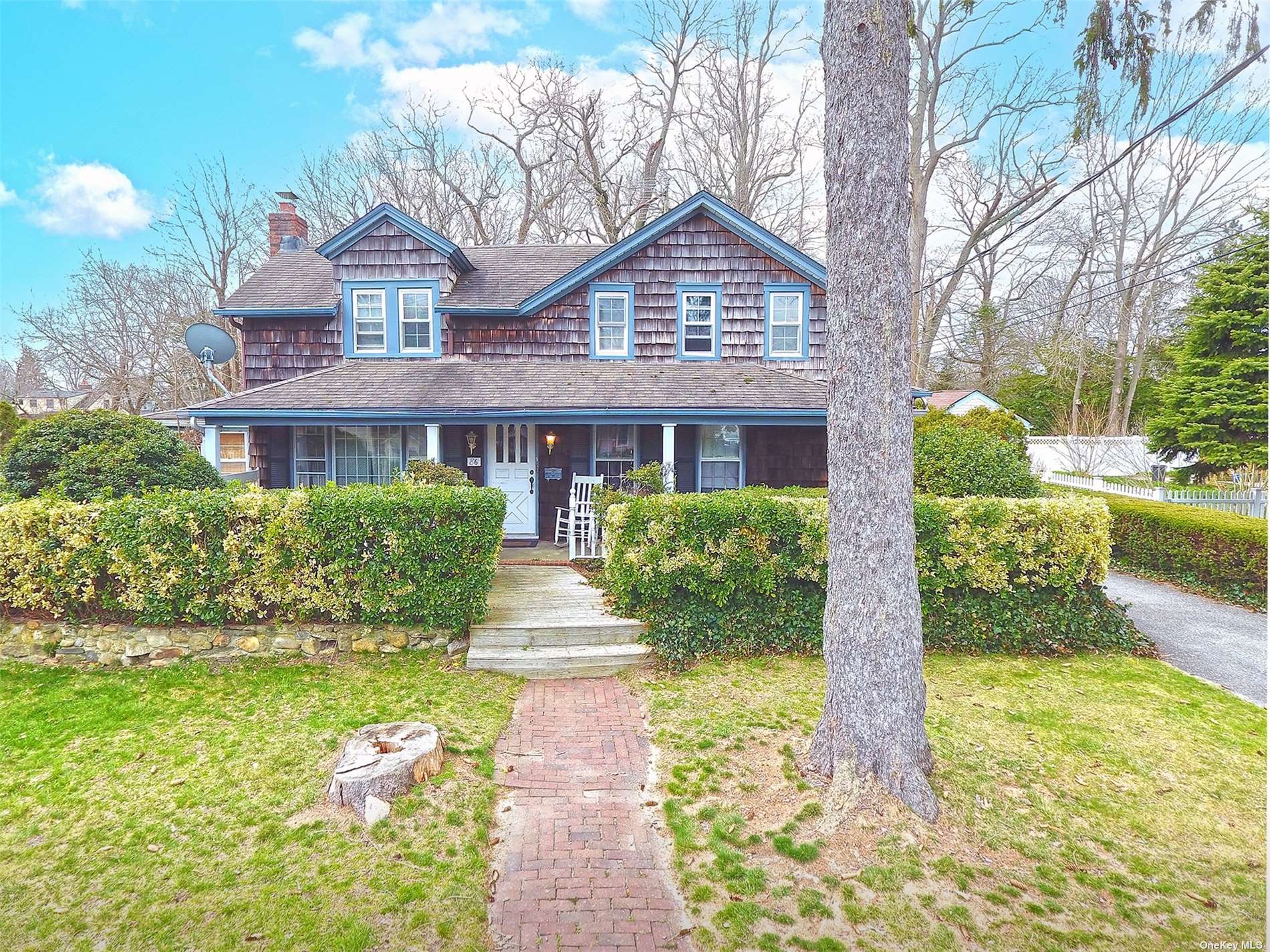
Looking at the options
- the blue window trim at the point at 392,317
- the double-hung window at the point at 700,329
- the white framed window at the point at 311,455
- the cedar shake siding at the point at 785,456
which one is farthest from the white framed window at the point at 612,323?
the white framed window at the point at 311,455

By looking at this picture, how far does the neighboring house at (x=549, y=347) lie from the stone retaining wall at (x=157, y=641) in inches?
204

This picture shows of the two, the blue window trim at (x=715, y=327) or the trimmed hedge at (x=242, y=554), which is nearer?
the trimmed hedge at (x=242, y=554)

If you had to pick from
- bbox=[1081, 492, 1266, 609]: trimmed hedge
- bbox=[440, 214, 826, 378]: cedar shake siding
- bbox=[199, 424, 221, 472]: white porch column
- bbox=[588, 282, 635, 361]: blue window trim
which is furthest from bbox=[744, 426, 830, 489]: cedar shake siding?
bbox=[199, 424, 221, 472]: white porch column

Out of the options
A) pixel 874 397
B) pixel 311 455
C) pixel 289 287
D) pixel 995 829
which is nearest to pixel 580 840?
pixel 995 829

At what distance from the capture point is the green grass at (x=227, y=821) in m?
2.84

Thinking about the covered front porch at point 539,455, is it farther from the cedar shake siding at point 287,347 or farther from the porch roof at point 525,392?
the cedar shake siding at point 287,347

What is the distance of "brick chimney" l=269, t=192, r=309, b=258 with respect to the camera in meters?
14.5

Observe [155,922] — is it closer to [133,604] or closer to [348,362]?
[133,604]

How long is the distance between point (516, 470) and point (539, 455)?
1.65ft

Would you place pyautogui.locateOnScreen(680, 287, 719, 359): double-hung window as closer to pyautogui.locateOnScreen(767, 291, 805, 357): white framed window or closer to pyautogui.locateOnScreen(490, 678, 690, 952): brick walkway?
pyautogui.locateOnScreen(767, 291, 805, 357): white framed window

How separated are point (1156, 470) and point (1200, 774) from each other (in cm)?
1970

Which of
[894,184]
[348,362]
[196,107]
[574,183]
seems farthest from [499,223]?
[894,184]

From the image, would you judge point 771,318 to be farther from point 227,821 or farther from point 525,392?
point 227,821

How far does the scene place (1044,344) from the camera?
1073 inches
